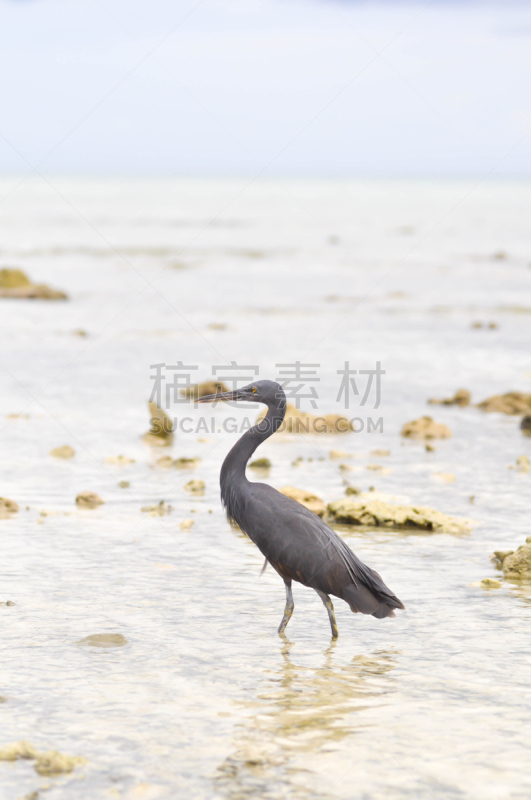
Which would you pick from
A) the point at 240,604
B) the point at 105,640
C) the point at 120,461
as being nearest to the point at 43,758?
the point at 105,640

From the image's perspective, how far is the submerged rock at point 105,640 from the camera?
6.16 meters

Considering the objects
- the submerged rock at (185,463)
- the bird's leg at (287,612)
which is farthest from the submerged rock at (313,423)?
the bird's leg at (287,612)

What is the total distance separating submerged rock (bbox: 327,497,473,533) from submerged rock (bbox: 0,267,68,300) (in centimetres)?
1845

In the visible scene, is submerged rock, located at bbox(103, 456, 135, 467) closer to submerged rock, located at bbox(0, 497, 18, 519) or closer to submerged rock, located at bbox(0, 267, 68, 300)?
Result: submerged rock, located at bbox(0, 497, 18, 519)

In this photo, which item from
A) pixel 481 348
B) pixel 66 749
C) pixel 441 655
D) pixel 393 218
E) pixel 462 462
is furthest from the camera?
pixel 393 218

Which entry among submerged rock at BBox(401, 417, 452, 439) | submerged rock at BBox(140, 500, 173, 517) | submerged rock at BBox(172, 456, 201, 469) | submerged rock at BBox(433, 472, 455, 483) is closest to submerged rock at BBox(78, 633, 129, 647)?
submerged rock at BBox(140, 500, 173, 517)

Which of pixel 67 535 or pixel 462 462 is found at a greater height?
pixel 462 462

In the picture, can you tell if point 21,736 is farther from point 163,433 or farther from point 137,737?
point 163,433

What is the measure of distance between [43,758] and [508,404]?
35.3 ft

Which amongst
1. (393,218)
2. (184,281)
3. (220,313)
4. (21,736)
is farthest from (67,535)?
(393,218)

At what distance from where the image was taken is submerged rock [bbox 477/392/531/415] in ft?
46.2

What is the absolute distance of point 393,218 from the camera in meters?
86.1

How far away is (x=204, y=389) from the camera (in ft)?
46.5

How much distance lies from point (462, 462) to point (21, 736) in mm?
7480
